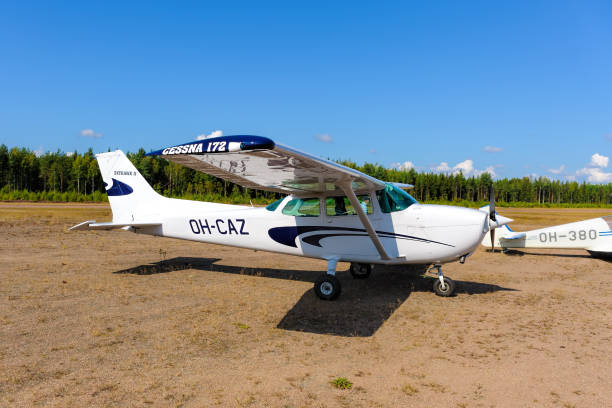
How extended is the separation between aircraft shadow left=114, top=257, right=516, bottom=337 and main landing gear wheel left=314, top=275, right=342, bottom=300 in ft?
0.41

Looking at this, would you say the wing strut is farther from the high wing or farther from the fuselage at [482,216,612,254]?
the fuselage at [482,216,612,254]

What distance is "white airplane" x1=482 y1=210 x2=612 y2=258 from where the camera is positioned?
40.5 ft

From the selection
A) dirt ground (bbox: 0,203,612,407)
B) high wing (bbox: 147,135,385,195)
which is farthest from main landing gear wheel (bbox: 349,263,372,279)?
high wing (bbox: 147,135,385,195)

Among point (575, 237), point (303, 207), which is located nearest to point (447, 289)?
point (303, 207)

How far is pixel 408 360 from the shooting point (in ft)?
14.5

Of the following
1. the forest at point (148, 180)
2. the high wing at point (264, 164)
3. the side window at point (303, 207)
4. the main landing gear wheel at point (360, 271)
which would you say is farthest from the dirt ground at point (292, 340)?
the forest at point (148, 180)

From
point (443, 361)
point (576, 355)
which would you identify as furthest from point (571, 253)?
point (443, 361)

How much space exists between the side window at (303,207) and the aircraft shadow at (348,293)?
66.1 inches

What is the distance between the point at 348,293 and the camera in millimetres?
7703

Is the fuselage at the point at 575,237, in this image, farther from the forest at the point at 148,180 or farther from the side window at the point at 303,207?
the forest at the point at 148,180

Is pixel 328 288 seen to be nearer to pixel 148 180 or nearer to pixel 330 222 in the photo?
pixel 330 222

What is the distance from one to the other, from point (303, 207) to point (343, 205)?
0.91m

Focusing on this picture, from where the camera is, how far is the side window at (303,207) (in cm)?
795

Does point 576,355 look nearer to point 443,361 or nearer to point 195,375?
point 443,361
